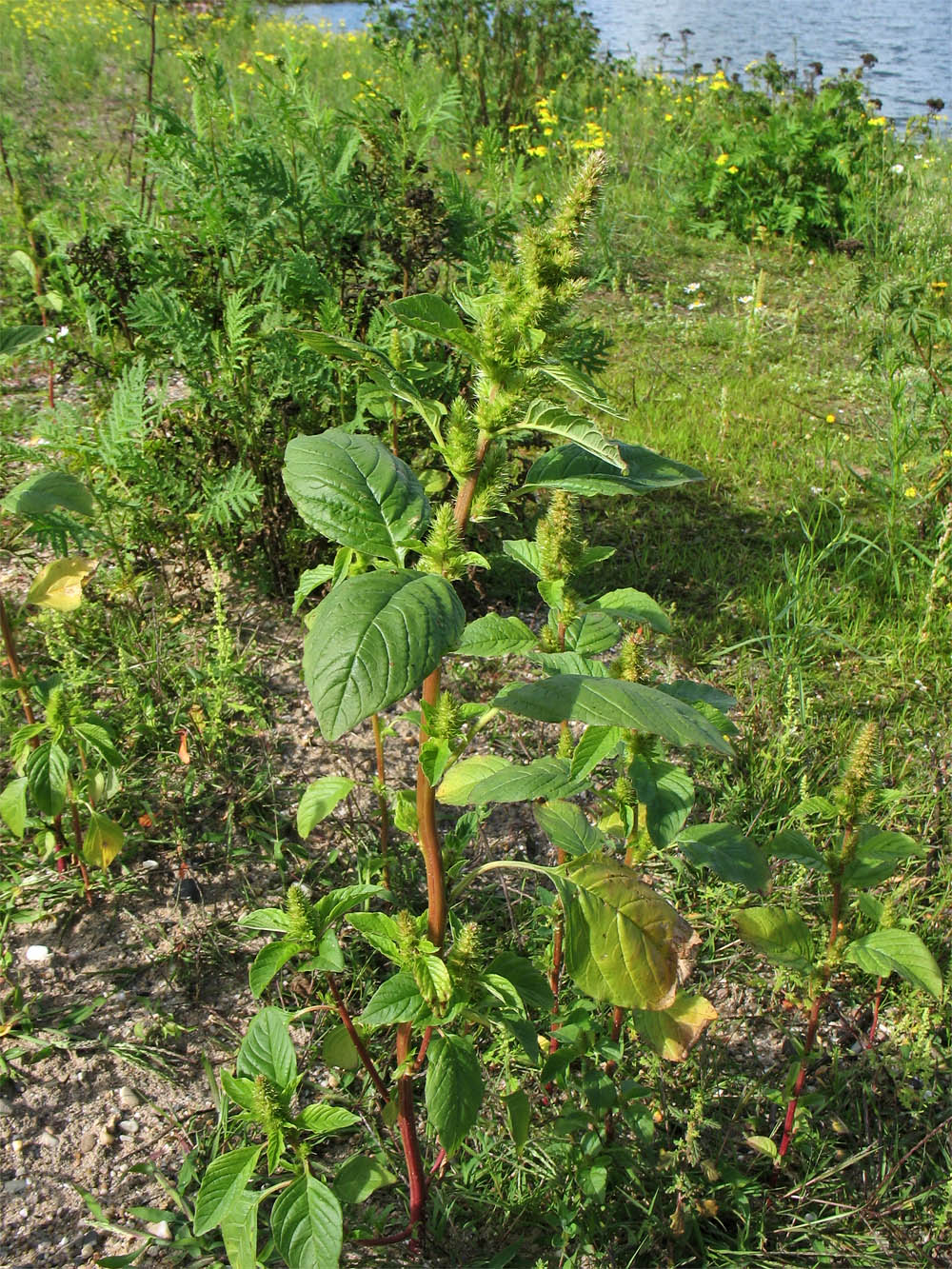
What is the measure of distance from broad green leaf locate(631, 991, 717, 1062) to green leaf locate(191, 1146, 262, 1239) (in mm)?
521

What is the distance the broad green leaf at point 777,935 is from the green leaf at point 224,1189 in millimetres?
699

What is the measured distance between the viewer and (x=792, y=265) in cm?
547

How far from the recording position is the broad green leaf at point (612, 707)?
0.86 m

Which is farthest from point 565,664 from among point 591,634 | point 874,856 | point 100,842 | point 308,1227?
point 100,842

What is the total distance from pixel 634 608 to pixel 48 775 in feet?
3.47

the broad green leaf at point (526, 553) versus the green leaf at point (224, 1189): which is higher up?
the broad green leaf at point (526, 553)

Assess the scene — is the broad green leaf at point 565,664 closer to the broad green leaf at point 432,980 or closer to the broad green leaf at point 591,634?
the broad green leaf at point 591,634

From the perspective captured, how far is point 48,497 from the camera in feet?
5.08

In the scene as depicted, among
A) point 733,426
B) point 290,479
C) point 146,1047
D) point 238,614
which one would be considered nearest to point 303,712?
point 238,614

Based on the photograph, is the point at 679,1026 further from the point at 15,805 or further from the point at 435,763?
the point at 15,805

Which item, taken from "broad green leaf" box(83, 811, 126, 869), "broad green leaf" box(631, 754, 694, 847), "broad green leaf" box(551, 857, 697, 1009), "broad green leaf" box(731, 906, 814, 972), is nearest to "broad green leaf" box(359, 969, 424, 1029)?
"broad green leaf" box(551, 857, 697, 1009)

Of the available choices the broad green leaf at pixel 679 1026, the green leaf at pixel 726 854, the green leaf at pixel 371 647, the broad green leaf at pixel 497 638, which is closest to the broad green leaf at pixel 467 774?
the broad green leaf at pixel 497 638

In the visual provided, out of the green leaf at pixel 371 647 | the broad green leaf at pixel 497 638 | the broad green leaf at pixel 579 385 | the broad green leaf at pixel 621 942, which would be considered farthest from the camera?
the broad green leaf at pixel 497 638

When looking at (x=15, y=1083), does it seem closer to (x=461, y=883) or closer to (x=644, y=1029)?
(x=461, y=883)
